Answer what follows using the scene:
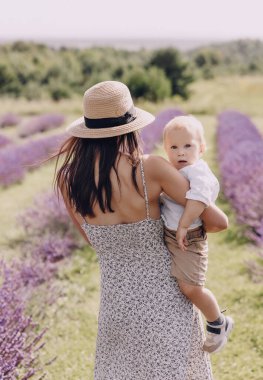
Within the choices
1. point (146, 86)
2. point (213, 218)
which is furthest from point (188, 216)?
point (146, 86)

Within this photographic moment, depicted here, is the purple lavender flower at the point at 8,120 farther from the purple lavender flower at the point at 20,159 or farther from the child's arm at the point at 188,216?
the child's arm at the point at 188,216

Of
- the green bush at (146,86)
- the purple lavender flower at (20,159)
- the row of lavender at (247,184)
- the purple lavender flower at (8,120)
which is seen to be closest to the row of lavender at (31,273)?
the row of lavender at (247,184)

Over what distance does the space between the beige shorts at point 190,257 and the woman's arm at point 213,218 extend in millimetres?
52

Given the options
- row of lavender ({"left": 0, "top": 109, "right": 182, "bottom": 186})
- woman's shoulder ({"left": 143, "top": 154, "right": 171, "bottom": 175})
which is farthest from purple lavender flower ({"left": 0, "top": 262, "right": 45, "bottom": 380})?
row of lavender ({"left": 0, "top": 109, "right": 182, "bottom": 186})

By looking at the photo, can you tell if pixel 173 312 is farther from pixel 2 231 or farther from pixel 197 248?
pixel 2 231

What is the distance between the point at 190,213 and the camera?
1947mm

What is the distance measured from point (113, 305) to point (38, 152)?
11.0 meters

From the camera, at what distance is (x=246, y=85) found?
35188 mm

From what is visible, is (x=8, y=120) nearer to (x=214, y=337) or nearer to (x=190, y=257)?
(x=214, y=337)

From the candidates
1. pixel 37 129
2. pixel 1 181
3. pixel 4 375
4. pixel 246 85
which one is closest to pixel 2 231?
pixel 1 181

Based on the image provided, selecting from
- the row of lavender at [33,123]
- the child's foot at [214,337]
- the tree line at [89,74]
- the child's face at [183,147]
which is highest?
the child's face at [183,147]

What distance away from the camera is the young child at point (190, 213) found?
1959mm

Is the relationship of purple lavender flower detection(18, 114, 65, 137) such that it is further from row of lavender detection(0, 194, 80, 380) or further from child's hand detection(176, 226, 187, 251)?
child's hand detection(176, 226, 187, 251)

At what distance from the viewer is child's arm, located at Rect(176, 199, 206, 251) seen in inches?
76.2
